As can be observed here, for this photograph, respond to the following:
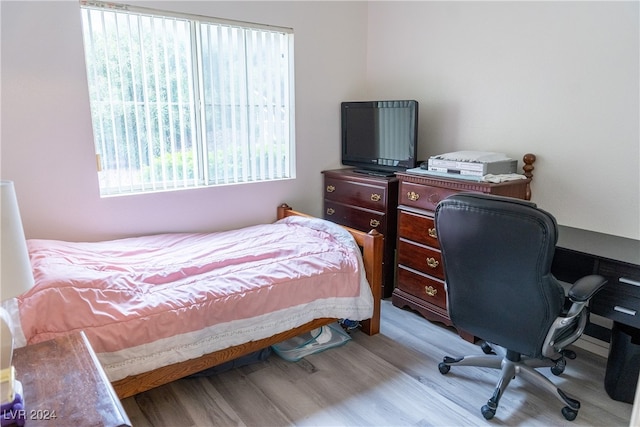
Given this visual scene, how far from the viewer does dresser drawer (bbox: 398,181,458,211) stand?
8.39 ft

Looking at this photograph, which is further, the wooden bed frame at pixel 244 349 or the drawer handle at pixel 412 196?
the drawer handle at pixel 412 196

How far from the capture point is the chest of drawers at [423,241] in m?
2.57

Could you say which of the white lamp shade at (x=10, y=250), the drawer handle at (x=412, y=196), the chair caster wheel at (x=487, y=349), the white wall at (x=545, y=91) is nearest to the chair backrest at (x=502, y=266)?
the chair caster wheel at (x=487, y=349)

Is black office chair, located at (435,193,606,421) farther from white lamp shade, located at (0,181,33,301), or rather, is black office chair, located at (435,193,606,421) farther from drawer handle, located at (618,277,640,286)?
white lamp shade, located at (0,181,33,301)

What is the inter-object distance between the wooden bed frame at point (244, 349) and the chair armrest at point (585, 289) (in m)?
1.07

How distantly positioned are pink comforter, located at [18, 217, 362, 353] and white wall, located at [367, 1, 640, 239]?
132 centimetres

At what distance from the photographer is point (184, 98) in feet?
9.22

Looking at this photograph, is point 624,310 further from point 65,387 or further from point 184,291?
point 65,387

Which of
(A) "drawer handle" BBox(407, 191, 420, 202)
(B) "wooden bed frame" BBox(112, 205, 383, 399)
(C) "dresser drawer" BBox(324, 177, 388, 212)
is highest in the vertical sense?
(A) "drawer handle" BBox(407, 191, 420, 202)

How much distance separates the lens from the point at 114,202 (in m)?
2.63

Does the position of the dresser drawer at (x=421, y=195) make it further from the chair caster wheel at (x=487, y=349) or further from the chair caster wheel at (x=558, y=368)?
the chair caster wheel at (x=558, y=368)

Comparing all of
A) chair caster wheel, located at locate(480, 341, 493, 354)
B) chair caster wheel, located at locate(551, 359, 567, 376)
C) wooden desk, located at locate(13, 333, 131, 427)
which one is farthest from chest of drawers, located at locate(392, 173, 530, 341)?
wooden desk, located at locate(13, 333, 131, 427)

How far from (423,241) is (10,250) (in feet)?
7.29

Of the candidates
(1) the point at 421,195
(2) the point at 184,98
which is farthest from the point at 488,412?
(2) the point at 184,98
